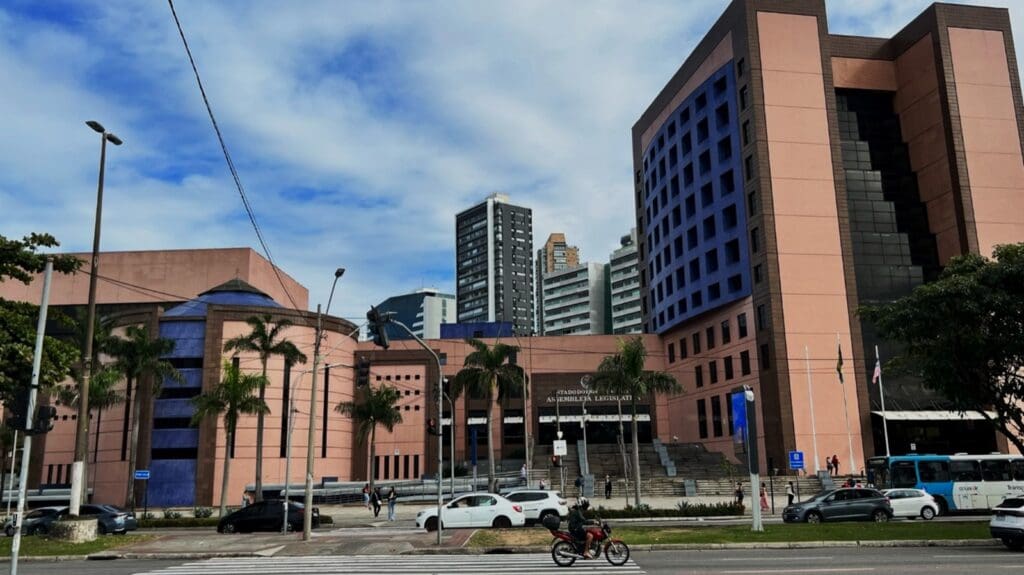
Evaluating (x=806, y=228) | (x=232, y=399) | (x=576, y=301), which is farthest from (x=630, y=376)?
(x=576, y=301)

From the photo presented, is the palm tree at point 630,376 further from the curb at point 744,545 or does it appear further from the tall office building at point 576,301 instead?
the tall office building at point 576,301

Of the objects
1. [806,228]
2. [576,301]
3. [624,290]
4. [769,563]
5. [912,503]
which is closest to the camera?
[769,563]

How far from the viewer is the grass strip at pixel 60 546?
2450cm

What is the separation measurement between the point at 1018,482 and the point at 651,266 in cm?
5261

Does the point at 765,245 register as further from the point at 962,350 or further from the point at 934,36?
the point at 962,350

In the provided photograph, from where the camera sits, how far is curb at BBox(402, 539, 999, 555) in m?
23.1

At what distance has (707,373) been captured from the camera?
239 ft

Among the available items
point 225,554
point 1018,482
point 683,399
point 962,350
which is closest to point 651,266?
point 683,399

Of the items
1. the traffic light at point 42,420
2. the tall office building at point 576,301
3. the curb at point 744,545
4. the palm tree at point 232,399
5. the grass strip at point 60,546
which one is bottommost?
the curb at point 744,545

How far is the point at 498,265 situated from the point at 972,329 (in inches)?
6608

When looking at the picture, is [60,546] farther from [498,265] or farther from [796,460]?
[498,265]

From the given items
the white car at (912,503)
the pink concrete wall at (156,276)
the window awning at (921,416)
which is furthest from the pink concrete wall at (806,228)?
the pink concrete wall at (156,276)

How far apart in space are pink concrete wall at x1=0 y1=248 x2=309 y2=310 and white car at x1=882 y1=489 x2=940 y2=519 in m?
70.9

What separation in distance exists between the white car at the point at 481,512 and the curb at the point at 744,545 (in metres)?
7.22
